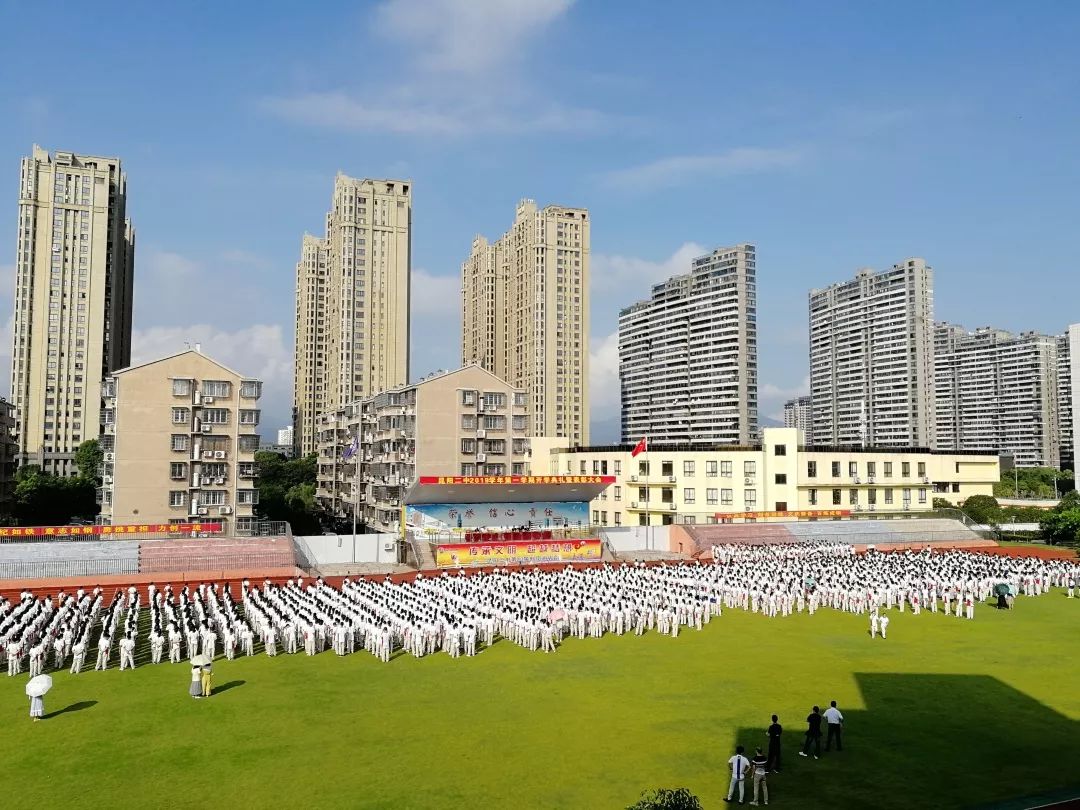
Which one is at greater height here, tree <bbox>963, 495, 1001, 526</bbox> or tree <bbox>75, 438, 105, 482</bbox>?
tree <bbox>75, 438, 105, 482</bbox>

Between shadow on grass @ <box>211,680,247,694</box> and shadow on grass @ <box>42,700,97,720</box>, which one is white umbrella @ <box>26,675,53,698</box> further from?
shadow on grass @ <box>211,680,247,694</box>

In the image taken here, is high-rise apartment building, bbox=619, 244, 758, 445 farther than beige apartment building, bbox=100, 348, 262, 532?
Yes

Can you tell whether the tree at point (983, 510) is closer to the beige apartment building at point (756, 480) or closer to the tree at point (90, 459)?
the beige apartment building at point (756, 480)

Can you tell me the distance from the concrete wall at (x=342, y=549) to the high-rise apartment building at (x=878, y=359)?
9567cm

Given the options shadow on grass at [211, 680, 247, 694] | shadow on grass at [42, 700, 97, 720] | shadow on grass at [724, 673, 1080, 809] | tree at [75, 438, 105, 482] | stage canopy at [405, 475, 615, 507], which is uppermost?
tree at [75, 438, 105, 482]

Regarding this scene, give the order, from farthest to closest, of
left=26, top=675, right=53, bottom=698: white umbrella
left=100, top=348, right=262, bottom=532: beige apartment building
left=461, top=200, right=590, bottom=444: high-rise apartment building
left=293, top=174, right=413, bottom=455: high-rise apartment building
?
left=461, top=200, right=590, bottom=444: high-rise apartment building
left=293, top=174, right=413, bottom=455: high-rise apartment building
left=100, top=348, right=262, bottom=532: beige apartment building
left=26, top=675, right=53, bottom=698: white umbrella

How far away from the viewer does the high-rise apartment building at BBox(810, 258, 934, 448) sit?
127 meters

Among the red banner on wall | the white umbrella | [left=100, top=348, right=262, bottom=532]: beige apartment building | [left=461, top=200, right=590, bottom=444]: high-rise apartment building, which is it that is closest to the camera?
the white umbrella

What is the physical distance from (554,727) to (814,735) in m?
5.03

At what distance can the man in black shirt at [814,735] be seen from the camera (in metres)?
14.9

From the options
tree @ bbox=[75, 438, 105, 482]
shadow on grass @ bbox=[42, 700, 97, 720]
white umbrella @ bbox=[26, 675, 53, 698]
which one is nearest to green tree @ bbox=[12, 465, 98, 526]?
tree @ bbox=[75, 438, 105, 482]

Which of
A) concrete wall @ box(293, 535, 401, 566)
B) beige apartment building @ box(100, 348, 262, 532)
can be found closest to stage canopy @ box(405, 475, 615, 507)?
concrete wall @ box(293, 535, 401, 566)

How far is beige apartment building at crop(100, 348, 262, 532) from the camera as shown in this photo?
45250 millimetres

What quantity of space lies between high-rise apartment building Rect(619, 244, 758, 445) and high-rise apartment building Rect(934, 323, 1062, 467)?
40702 millimetres
